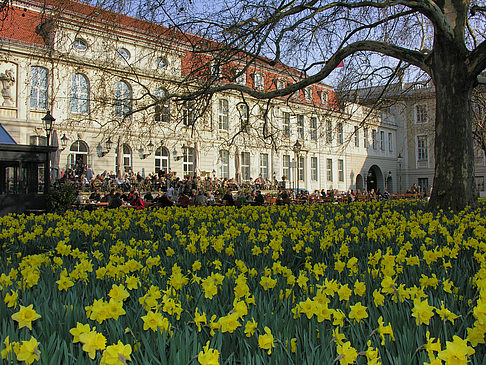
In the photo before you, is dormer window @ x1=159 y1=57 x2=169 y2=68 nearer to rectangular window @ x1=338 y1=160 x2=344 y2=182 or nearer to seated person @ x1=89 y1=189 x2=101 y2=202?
seated person @ x1=89 y1=189 x2=101 y2=202

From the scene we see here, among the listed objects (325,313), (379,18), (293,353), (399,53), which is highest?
(379,18)

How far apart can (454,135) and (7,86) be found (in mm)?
23485

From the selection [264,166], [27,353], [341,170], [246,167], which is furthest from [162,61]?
[341,170]

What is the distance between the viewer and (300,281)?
2.26m

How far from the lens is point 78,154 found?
2606 cm

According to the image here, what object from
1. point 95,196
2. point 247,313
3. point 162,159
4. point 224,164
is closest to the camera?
point 247,313

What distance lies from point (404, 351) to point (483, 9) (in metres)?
12.8

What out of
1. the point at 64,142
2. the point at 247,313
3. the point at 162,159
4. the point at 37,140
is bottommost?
the point at 247,313

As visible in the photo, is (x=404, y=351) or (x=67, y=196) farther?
(x=67, y=196)

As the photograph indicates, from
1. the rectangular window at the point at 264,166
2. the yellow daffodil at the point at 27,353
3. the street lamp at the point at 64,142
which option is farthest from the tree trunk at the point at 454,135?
the rectangular window at the point at 264,166

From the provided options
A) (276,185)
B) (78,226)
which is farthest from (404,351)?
(276,185)

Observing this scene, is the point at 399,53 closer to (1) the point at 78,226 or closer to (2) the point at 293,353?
(1) the point at 78,226

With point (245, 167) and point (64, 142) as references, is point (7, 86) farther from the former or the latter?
point (245, 167)

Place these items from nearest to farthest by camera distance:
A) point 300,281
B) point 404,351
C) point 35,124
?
1. point 404,351
2. point 300,281
3. point 35,124
